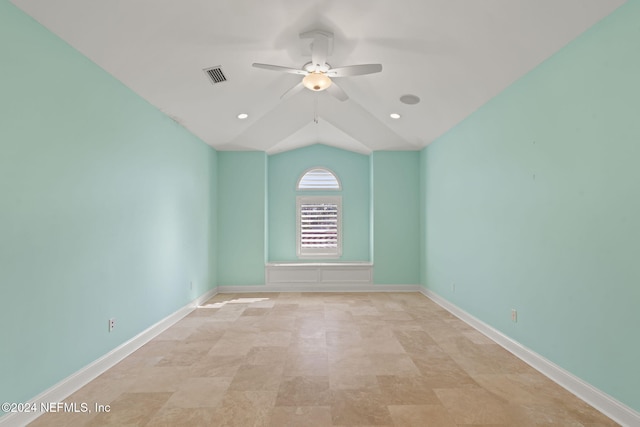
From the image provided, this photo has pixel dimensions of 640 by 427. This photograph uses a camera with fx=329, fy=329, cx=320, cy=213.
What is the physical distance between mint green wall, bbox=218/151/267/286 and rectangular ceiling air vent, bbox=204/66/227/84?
2.76 m

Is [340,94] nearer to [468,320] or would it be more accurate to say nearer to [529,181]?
[529,181]

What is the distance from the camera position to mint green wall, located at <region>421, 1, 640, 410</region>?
2148 millimetres

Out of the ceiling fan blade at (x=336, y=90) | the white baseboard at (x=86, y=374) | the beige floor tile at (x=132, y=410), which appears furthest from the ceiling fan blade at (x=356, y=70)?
the white baseboard at (x=86, y=374)

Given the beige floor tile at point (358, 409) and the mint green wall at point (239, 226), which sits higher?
the mint green wall at point (239, 226)

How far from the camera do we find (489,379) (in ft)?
9.02

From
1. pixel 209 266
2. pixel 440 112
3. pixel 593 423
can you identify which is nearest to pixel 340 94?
pixel 440 112

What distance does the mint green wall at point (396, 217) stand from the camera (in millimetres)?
6363

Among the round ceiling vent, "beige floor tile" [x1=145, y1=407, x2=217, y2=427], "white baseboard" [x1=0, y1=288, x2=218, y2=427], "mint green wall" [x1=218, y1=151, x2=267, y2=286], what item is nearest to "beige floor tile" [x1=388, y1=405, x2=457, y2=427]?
"beige floor tile" [x1=145, y1=407, x2=217, y2=427]

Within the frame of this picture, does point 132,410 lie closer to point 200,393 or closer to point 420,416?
point 200,393

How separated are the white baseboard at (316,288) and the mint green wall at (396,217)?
12 cm

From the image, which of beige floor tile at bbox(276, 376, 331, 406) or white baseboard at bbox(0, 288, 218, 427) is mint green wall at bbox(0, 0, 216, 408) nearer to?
Result: white baseboard at bbox(0, 288, 218, 427)

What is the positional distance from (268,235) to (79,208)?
4331 mm

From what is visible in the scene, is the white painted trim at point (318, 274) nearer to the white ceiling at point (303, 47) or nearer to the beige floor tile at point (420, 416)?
the white ceiling at point (303, 47)

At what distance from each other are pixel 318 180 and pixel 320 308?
9.61 ft
